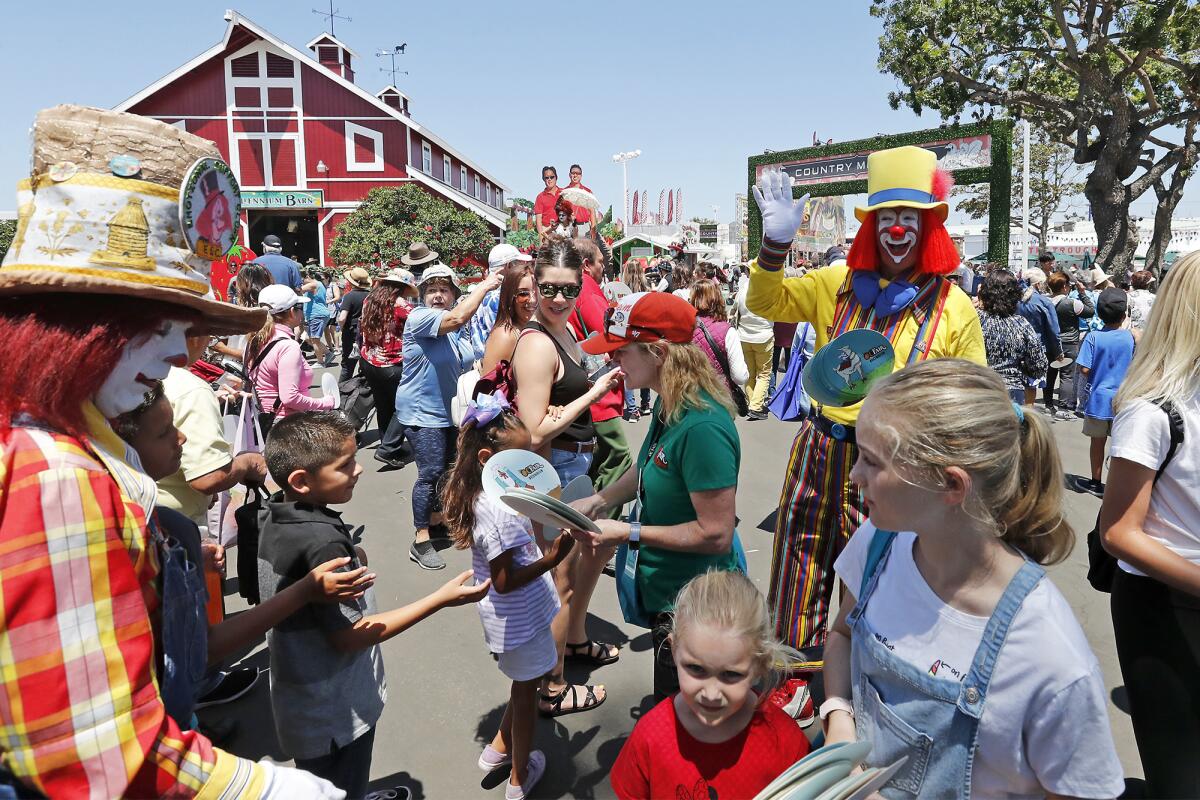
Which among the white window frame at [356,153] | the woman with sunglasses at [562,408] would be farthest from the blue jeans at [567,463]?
the white window frame at [356,153]

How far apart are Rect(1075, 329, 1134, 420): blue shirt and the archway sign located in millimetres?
11875

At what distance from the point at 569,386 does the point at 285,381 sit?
93.8 inches

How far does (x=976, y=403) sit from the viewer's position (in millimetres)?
1462

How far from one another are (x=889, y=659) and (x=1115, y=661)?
301 centimetres

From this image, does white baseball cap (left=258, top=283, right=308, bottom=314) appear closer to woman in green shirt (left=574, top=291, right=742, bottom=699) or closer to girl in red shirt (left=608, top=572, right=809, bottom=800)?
woman in green shirt (left=574, top=291, right=742, bottom=699)

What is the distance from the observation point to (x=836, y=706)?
66.5 inches

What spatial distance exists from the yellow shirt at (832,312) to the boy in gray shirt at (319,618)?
1693 mm

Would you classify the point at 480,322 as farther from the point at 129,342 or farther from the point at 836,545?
the point at 129,342

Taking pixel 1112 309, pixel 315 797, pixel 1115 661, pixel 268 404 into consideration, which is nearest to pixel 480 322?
pixel 268 404

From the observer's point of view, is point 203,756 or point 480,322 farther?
point 480,322

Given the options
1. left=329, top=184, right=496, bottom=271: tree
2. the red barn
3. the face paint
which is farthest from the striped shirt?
the red barn

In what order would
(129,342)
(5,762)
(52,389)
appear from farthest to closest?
(129,342) → (52,389) → (5,762)

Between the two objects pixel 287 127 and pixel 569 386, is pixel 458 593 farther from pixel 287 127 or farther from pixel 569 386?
pixel 287 127

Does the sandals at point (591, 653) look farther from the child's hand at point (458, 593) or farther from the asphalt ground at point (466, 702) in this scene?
the child's hand at point (458, 593)
